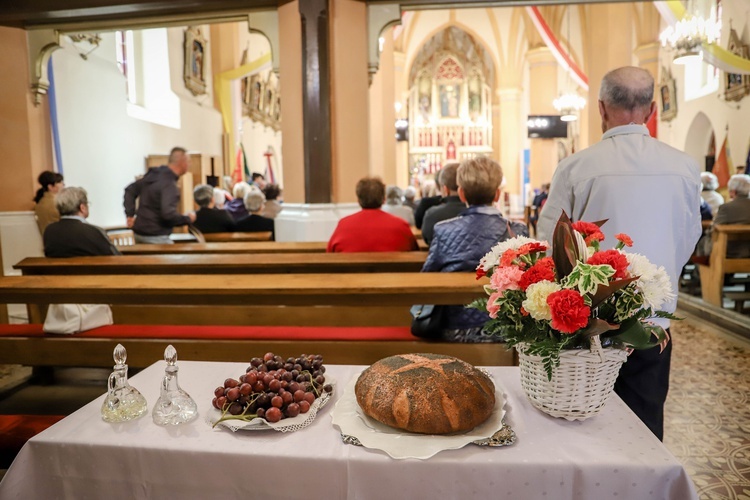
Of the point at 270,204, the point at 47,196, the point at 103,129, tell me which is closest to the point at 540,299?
the point at 270,204

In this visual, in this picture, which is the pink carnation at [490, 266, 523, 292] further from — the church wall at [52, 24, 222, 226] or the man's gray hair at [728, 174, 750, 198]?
the church wall at [52, 24, 222, 226]

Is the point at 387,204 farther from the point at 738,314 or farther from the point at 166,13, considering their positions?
the point at 738,314

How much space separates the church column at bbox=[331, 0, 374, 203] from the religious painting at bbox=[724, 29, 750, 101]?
7987mm

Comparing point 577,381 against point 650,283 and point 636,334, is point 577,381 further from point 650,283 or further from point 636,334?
point 650,283

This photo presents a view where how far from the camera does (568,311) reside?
120cm

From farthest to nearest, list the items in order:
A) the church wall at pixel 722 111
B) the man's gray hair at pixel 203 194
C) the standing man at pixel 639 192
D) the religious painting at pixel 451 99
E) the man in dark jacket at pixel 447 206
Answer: the religious painting at pixel 451 99
the church wall at pixel 722 111
the man's gray hair at pixel 203 194
the man in dark jacket at pixel 447 206
the standing man at pixel 639 192

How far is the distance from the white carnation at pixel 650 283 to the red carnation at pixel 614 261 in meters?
0.04

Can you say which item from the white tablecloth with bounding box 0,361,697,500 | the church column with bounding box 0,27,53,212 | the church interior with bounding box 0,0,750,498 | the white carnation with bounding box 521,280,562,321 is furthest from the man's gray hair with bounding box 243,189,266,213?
the white carnation with bounding box 521,280,562,321

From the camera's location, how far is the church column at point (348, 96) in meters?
5.82

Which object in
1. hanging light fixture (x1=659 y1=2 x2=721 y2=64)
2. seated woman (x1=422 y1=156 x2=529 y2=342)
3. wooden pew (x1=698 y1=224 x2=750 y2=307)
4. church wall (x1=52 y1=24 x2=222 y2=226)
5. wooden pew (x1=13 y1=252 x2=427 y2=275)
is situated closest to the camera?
seated woman (x1=422 y1=156 x2=529 y2=342)

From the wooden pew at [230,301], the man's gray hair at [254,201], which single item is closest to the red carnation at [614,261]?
the wooden pew at [230,301]

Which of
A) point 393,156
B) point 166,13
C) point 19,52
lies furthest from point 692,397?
point 393,156

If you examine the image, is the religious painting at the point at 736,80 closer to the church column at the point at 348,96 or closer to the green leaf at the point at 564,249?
the church column at the point at 348,96

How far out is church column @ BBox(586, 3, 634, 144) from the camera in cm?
897
